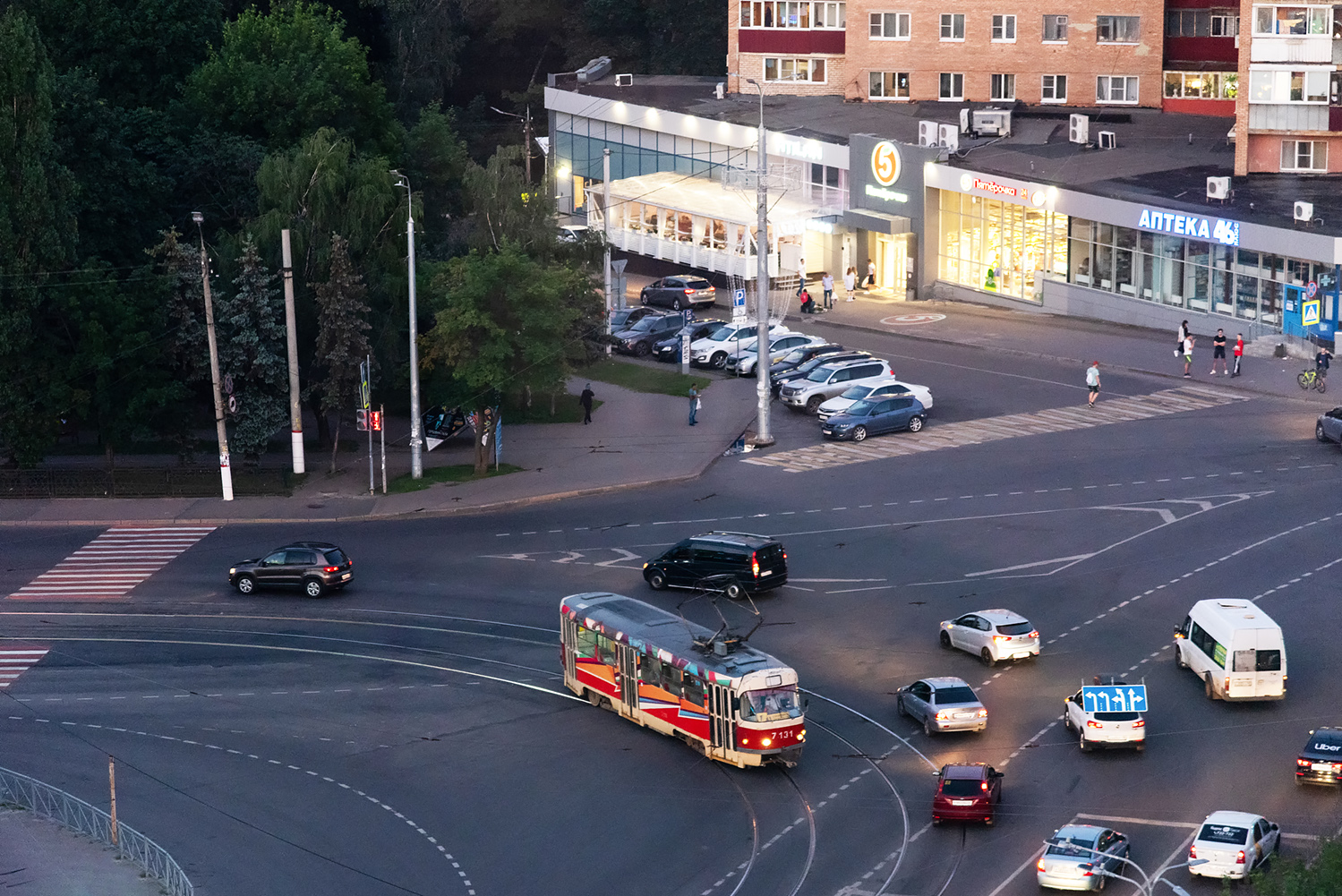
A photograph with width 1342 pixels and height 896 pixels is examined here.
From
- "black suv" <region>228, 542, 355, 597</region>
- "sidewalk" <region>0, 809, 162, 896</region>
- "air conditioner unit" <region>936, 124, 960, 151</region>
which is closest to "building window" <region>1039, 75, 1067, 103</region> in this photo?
"air conditioner unit" <region>936, 124, 960, 151</region>

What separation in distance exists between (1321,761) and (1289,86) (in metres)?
49.5

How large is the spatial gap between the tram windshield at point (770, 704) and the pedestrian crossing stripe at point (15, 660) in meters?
18.6

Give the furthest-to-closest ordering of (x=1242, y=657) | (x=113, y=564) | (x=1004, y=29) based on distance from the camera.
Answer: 1. (x=1004, y=29)
2. (x=113, y=564)
3. (x=1242, y=657)

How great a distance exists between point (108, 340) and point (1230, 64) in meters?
62.8

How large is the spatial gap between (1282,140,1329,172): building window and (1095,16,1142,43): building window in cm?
2005

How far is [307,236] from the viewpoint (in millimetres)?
66375

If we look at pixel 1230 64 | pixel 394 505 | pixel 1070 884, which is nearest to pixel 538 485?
pixel 394 505

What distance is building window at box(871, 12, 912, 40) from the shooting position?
102 m

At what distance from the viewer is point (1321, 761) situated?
3688cm

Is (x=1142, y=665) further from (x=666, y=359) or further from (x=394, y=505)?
(x=666, y=359)

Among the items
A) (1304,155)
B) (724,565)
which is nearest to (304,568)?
(724,565)

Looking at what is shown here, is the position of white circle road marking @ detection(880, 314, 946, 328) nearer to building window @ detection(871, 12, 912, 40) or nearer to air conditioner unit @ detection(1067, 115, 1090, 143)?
air conditioner unit @ detection(1067, 115, 1090, 143)

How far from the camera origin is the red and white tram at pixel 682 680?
38.9 meters

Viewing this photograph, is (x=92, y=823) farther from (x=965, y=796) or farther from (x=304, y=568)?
(x=965, y=796)
